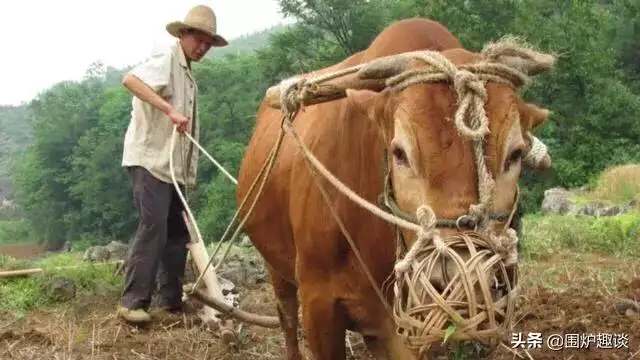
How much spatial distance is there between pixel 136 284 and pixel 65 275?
3100 mm

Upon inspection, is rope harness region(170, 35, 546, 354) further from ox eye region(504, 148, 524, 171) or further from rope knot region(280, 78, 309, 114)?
rope knot region(280, 78, 309, 114)

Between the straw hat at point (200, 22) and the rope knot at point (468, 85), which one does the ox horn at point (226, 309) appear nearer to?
the straw hat at point (200, 22)

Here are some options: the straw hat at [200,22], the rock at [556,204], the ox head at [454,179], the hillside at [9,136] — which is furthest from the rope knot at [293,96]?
the hillside at [9,136]

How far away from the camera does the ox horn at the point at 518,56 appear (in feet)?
9.75

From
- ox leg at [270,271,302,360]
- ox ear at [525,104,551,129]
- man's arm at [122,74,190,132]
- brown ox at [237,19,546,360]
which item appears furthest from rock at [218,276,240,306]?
ox ear at [525,104,551,129]

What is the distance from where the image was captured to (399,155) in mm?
2863

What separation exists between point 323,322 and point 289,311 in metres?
1.81

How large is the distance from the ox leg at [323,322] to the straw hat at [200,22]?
2.44 m

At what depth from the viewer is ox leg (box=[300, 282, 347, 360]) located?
12.3 ft

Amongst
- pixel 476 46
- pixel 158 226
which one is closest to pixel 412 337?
pixel 158 226

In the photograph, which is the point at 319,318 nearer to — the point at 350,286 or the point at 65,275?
the point at 350,286

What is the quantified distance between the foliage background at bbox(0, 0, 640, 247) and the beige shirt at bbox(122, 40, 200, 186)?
1962cm

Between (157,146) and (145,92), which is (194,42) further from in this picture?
(157,146)

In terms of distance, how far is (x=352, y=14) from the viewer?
42562mm
